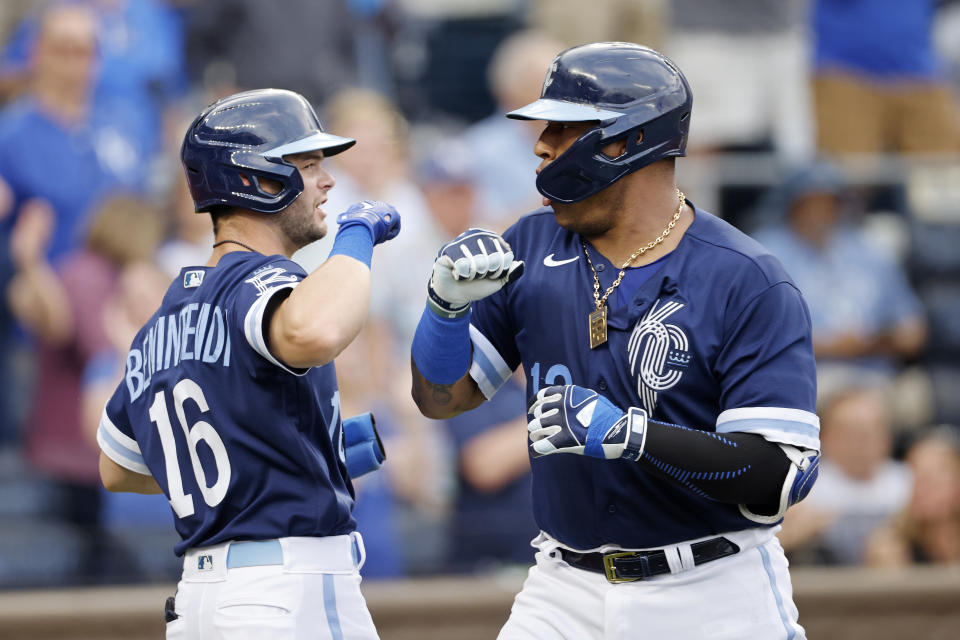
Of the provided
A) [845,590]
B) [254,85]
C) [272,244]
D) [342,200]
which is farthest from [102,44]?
Answer: [845,590]

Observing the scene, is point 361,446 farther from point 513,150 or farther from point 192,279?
point 513,150

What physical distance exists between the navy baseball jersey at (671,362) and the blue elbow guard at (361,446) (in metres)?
0.52

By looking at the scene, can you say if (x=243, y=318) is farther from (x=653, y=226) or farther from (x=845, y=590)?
(x=845, y=590)

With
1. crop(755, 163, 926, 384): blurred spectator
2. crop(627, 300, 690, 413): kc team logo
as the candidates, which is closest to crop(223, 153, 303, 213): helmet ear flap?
crop(627, 300, 690, 413): kc team logo

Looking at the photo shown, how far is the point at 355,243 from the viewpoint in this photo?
11.2 feet

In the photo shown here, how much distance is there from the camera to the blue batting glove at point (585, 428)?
3.20 m

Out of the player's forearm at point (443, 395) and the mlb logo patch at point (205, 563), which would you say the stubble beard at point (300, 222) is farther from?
the mlb logo patch at point (205, 563)

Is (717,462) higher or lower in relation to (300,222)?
lower

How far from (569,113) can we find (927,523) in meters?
4.50

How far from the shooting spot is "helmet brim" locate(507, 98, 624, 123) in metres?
3.49

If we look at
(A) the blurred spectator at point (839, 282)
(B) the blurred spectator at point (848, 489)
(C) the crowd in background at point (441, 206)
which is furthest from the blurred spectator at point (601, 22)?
(B) the blurred spectator at point (848, 489)

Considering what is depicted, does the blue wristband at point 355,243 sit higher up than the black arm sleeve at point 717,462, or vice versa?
the blue wristband at point 355,243

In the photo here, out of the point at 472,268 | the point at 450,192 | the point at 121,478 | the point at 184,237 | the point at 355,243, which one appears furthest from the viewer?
the point at 450,192

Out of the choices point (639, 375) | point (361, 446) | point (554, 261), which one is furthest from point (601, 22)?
point (639, 375)
